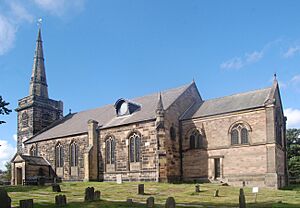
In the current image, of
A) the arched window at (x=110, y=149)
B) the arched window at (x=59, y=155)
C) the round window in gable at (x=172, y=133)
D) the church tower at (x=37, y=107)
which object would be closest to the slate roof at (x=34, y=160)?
the arched window at (x=59, y=155)

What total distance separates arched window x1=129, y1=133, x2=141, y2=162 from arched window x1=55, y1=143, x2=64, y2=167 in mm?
12283

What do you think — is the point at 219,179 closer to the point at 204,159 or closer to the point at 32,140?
the point at 204,159

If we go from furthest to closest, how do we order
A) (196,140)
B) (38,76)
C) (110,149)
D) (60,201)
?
(38,76)
(110,149)
(196,140)
(60,201)

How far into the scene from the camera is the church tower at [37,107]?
56125 mm

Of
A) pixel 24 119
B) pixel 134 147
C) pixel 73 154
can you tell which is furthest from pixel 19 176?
pixel 134 147

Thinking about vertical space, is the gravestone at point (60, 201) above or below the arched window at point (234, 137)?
below

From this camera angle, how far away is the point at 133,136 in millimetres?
41562

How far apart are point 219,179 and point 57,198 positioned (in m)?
20.4

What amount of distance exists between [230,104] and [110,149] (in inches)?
616

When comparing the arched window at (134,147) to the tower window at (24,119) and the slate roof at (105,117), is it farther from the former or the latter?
the tower window at (24,119)

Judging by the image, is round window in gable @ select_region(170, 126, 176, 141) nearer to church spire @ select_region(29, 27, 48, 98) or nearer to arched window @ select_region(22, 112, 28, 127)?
church spire @ select_region(29, 27, 48, 98)

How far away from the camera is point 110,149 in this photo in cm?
4378

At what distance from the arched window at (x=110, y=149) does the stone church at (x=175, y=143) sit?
0.07 meters

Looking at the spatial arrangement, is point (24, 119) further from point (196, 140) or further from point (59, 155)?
point (196, 140)
